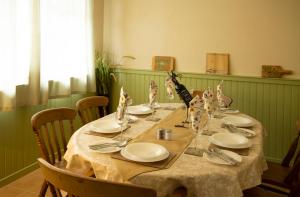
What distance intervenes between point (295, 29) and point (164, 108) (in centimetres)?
167

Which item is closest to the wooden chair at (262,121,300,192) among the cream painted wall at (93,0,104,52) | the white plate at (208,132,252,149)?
the white plate at (208,132,252,149)

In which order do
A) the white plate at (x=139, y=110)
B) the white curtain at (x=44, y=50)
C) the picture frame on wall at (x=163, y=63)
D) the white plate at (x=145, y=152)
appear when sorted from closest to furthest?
the white plate at (x=145, y=152) → the white plate at (x=139, y=110) → the white curtain at (x=44, y=50) → the picture frame on wall at (x=163, y=63)

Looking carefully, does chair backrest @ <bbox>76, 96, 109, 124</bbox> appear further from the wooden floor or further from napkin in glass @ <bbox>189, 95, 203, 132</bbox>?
napkin in glass @ <bbox>189, 95, 203, 132</bbox>

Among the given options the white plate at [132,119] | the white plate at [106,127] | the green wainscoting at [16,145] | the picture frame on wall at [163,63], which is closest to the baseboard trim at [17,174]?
the green wainscoting at [16,145]

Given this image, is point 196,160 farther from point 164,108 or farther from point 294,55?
point 294,55

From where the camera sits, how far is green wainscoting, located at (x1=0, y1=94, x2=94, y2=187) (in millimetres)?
2631

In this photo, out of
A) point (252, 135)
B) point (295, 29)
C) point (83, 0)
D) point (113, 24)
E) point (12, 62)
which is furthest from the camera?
point (113, 24)

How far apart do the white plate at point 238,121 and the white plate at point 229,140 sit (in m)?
0.31

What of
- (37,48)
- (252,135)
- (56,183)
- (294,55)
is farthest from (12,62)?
(294,55)

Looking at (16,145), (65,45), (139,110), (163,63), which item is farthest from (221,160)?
(163,63)

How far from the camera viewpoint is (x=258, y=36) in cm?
324

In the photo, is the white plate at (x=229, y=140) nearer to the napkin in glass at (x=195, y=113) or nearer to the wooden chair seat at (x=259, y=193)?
the napkin in glass at (x=195, y=113)

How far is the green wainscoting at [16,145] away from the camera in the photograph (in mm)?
2631

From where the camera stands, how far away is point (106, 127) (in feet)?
6.51
